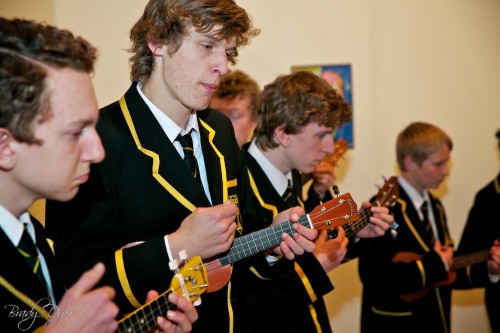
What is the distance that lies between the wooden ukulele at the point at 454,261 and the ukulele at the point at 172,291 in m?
1.82

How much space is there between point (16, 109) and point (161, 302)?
600mm

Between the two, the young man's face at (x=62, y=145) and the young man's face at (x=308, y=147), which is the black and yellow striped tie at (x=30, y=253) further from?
the young man's face at (x=308, y=147)

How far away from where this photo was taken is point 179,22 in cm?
172

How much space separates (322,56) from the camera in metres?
3.80

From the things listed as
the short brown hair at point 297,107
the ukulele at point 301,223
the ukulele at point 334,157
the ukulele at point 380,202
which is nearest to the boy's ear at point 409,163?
the ukulele at point 334,157

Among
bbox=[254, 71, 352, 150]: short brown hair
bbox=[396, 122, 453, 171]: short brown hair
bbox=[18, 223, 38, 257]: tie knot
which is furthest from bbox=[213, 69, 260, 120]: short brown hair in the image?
bbox=[18, 223, 38, 257]: tie knot

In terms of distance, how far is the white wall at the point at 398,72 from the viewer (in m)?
3.72

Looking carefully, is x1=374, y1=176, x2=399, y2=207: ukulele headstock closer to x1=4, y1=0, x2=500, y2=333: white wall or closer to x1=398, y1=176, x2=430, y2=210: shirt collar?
x1=398, y1=176, x2=430, y2=210: shirt collar

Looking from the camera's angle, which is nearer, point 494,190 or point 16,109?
point 16,109

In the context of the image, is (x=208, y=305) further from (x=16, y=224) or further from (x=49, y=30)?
(x=49, y=30)

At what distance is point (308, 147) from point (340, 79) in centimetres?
156

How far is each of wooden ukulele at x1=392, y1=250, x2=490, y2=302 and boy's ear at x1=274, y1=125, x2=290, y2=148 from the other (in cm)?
107

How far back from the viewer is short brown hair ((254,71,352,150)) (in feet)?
8.11

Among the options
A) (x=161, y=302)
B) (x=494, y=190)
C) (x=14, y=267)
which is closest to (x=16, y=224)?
(x=14, y=267)
